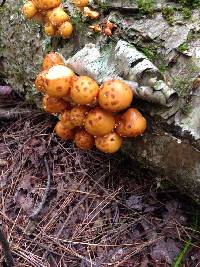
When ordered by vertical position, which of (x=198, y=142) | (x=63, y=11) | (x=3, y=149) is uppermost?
(x=63, y=11)

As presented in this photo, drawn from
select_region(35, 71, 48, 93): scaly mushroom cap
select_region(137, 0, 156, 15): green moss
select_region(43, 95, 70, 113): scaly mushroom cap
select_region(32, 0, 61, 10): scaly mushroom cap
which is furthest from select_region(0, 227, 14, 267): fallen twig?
select_region(137, 0, 156, 15): green moss

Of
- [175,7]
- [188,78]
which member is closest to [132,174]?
[188,78]

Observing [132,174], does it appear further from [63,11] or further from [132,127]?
[63,11]

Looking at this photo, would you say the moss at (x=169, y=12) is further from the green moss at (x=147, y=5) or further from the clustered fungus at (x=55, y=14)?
the clustered fungus at (x=55, y=14)

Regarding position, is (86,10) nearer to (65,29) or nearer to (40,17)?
(65,29)

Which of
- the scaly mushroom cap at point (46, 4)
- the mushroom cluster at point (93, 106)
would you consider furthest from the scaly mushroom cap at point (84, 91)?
the scaly mushroom cap at point (46, 4)
